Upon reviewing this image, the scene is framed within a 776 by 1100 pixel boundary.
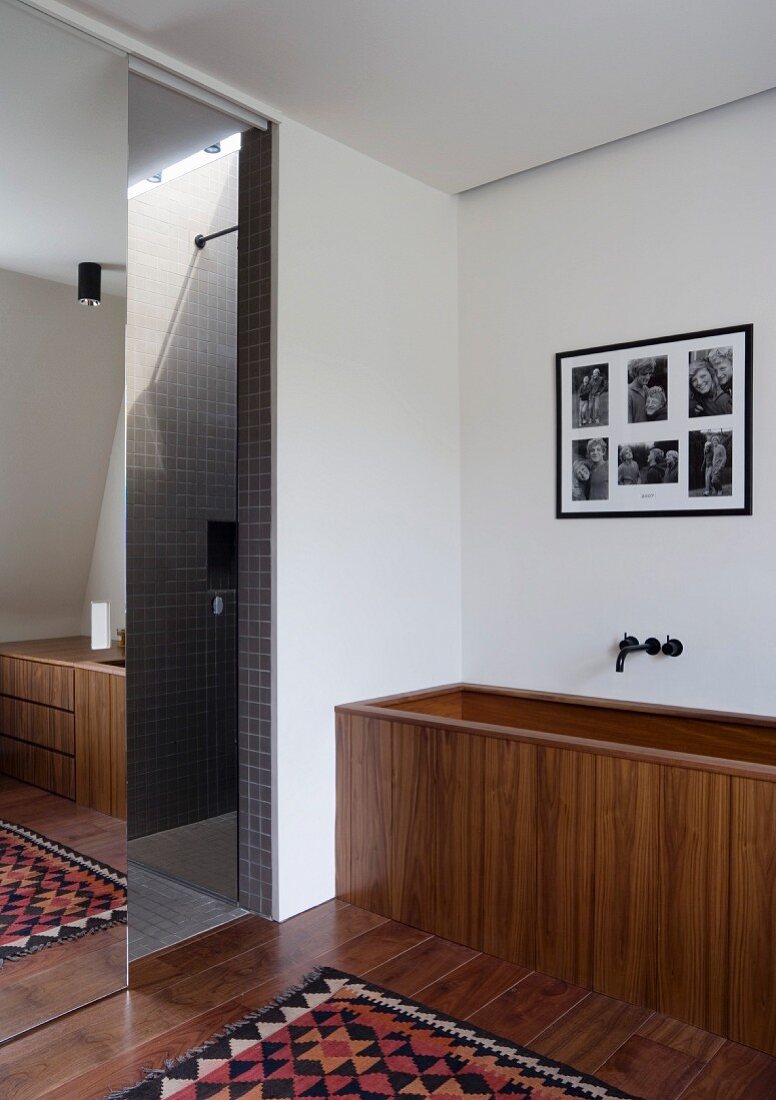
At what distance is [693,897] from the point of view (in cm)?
233

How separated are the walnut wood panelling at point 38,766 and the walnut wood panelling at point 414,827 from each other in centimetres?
107

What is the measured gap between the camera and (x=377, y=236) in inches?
134

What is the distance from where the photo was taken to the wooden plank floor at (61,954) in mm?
2305

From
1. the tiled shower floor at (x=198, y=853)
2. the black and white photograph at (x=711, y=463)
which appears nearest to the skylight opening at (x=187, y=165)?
the black and white photograph at (x=711, y=463)

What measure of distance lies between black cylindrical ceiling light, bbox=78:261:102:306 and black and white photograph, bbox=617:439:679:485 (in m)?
1.84

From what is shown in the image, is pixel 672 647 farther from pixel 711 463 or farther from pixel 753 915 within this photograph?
pixel 753 915

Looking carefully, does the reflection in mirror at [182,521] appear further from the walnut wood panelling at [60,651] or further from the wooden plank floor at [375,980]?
the walnut wood panelling at [60,651]

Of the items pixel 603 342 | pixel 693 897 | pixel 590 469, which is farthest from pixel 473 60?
pixel 693 897

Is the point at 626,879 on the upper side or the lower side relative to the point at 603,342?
lower

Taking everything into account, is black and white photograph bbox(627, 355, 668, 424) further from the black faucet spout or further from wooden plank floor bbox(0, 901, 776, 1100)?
wooden plank floor bbox(0, 901, 776, 1100)

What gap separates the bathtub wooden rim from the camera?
233 centimetres

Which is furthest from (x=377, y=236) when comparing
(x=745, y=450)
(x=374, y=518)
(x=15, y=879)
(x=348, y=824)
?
Answer: (x=15, y=879)

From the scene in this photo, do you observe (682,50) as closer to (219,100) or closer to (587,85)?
(587,85)

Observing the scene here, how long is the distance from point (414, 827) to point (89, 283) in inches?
77.3
